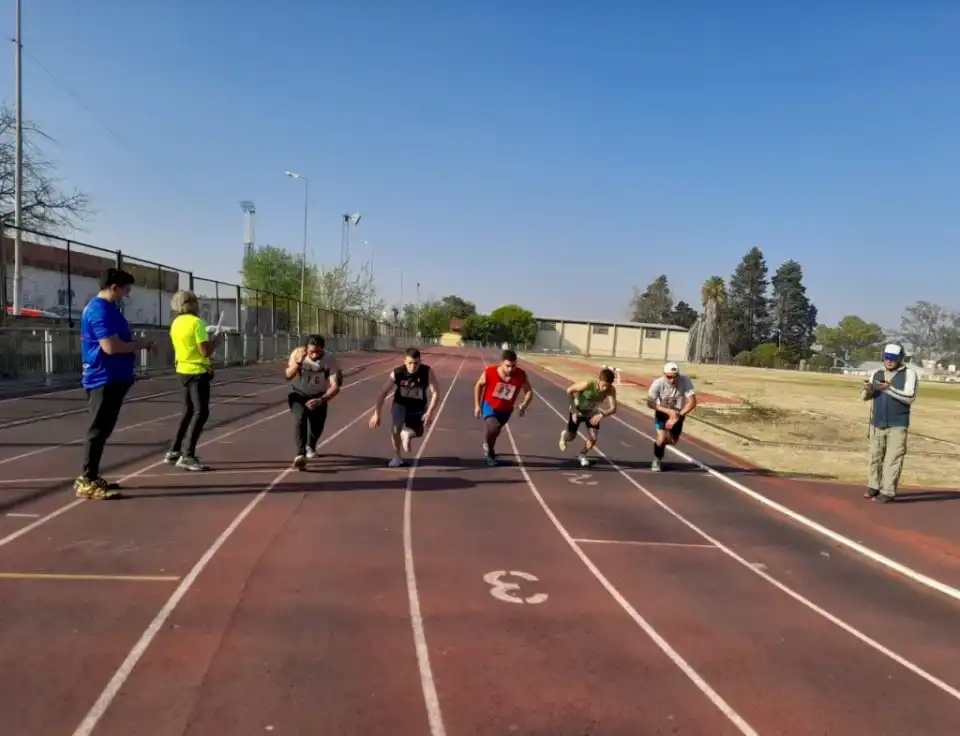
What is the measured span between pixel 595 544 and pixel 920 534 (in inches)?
148

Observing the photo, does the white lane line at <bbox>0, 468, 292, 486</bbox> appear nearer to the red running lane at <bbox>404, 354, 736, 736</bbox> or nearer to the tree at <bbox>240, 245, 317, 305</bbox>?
the red running lane at <bbox>404, 354, 736, 736</bbox>

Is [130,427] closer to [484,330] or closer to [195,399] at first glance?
[195,399]

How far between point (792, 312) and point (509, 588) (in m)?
124

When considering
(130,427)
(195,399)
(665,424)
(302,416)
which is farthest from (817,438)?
(130,427)

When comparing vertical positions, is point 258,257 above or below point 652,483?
above

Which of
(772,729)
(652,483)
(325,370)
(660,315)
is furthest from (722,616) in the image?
(660,315)

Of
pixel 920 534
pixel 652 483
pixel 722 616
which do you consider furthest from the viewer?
pixel 652 483

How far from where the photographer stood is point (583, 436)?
13969mm

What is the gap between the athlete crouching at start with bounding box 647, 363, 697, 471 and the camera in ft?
33.5

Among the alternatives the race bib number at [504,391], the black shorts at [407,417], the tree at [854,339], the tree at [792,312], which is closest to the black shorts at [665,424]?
the race bib number at [504,391]

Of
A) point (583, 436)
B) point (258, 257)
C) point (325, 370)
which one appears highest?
point (258, 257)

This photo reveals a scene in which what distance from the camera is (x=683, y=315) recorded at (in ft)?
465

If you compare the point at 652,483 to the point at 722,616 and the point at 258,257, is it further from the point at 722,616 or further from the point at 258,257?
the point at 258,257

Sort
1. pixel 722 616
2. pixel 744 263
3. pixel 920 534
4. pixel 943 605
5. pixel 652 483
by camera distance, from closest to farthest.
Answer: pixel 722 616 < pixel 943 605 < pixel 920 534 < pixel 652 483 < pixel 744 263
